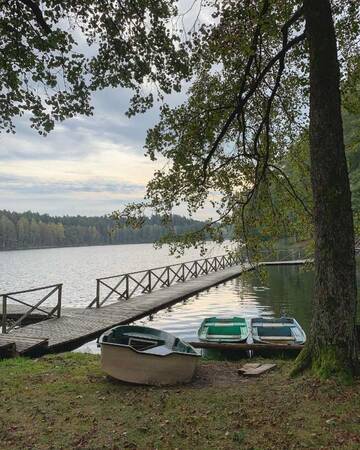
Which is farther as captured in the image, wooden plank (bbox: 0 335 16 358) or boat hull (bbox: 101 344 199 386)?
wooden plank (bbox: 0 335 16 358)

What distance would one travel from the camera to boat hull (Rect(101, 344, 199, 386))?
7453 mm

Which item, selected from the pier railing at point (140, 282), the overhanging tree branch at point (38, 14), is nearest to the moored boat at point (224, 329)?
the pier railing at point (140, 282)

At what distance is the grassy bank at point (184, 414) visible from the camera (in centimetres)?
491

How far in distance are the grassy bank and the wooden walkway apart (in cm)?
417

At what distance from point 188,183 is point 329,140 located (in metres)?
4.08

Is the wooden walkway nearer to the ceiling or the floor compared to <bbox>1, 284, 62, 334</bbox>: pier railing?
nearer to the floor

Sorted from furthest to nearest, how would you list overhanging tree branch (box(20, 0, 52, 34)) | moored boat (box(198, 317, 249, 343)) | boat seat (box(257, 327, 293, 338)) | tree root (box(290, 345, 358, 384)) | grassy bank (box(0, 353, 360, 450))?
1. boat seat (box(257, 327, 293, 338))
2. moored boat (box(198, 317, 249, 343))
3. overhanging tree branch (box(20, 0, 52, 34))
4. tree root (box(290, 345, 358, 384))
5. grassy bank (box(0, 353, 360, 450))

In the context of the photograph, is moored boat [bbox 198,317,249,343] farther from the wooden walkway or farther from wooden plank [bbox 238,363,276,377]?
wooden plank [bbox 238,363,276,377]

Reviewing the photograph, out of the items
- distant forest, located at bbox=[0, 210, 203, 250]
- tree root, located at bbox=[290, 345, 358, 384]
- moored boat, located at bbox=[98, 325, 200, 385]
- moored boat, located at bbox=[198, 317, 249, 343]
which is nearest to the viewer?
tree root, located at bbox=[290, 345, 358, 384]

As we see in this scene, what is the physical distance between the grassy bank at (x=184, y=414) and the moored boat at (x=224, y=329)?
390 centimetres

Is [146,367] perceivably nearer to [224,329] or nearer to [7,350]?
[7,350]

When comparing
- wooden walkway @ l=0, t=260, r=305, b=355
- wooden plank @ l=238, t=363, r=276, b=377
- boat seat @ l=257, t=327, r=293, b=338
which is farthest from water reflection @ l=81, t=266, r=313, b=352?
wooden plank @ l=238, t=363, r=276, b=377

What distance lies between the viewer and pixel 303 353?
6746 millimetres

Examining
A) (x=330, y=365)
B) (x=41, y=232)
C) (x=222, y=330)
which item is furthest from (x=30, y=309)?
(x=41, y=232)
